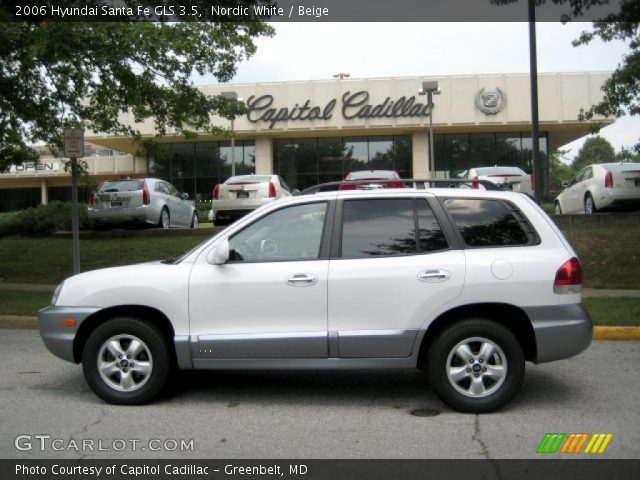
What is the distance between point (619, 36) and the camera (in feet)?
42.2

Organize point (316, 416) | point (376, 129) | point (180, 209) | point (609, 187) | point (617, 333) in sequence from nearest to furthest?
point (316, 416)
point (617, 333)
point (609, 187)
point (180, 209)
point (376, 129)

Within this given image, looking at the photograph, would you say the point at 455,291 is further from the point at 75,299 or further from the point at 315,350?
the point at 75,299

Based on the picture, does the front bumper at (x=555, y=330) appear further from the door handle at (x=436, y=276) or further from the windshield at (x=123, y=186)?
the windshield at (x=123, y=186)

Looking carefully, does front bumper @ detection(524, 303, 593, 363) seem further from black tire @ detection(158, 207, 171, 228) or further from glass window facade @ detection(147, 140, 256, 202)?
glass window facade @ detection(147, 140, 256, 202)

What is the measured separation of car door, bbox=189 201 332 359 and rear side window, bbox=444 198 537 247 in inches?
45.4

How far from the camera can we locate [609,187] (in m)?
16.2

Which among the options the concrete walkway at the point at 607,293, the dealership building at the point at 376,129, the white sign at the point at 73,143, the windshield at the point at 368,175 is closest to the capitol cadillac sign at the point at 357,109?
the dealership building at the point at 376,129

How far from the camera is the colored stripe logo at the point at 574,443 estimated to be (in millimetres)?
4598

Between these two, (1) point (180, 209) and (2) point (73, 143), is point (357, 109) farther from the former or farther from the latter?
(2) point (73, 143)

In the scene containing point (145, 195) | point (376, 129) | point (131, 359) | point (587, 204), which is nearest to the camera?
point (131, 359)

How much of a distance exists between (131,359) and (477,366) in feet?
9.33

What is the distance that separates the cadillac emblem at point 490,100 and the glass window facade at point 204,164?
39.0ft

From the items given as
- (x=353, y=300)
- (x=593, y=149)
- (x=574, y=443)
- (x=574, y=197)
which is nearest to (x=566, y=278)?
(x=574, y=443)
